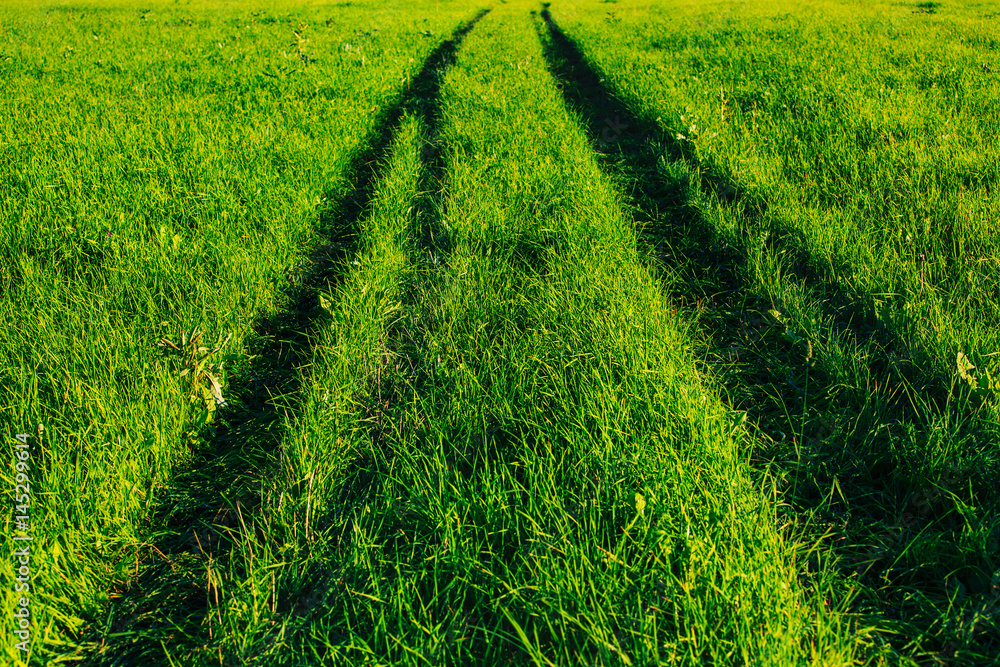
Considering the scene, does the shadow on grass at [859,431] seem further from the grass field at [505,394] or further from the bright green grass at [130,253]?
the bright green grass at [130,253]

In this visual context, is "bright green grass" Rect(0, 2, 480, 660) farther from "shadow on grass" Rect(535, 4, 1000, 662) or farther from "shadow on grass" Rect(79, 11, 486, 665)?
"shadow on grass" Rect(535, 4, 1000, 662)

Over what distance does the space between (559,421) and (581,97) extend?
6.39 meters

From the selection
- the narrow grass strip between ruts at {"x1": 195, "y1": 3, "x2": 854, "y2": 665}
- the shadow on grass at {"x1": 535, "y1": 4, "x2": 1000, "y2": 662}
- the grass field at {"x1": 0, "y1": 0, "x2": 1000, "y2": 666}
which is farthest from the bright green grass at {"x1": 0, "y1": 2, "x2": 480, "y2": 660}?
the shadow on grass at {"x1": 535, "y1": 4, "x2": 1000, "y2": 662}

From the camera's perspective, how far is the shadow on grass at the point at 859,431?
144 centimetres

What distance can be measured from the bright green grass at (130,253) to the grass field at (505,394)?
0.02 meters

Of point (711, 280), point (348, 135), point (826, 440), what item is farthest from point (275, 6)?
point (826, 440)

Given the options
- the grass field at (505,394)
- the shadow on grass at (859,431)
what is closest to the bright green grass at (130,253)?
the grass field at (505,394)

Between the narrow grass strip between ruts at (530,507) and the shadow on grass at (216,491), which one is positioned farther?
the shadow on grass at (216,491)

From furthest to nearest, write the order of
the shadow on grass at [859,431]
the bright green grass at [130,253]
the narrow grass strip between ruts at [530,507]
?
1. the bright green grass at [130,253]
2. the shadow on grass at [859,431]
3. the narrow grass strip between ruts at [530,507]

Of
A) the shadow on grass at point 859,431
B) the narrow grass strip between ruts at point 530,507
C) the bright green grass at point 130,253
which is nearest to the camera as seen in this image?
the narrow grass strip between ruts at point 530,507

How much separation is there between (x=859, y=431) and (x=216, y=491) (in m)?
2.22

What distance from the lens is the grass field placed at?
1.38 m

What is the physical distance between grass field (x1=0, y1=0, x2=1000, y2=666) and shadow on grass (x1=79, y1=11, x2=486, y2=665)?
12mm

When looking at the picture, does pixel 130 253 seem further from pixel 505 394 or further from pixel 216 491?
pixel 505 394
